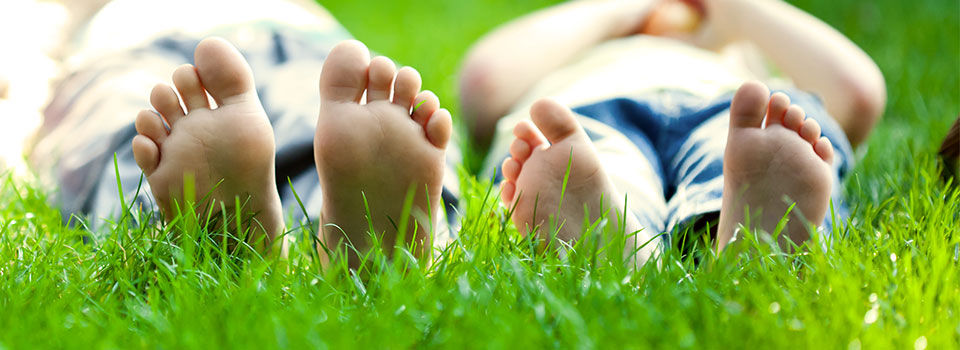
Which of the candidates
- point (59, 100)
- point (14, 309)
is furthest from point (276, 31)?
point (14, 309)

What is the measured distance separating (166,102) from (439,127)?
0.29m

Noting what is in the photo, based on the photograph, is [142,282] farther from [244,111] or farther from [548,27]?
[548,27]

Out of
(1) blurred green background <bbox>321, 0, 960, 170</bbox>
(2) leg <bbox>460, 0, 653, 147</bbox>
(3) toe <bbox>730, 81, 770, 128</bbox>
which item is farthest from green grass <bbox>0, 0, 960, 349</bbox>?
(1) blurred green background <bbox>321, 0, 960, 170</bbox>

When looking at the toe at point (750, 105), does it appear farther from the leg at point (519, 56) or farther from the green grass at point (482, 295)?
the leg at point (519, 56)

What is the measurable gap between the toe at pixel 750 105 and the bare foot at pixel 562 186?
0.56 ft

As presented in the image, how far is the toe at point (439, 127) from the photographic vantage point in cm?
82

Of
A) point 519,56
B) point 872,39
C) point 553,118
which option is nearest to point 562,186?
point 553,118

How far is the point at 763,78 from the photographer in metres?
1.75

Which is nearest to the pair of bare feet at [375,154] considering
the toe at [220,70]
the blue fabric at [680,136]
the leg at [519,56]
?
the toe at [220,70]

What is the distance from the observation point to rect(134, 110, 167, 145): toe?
2.62ft

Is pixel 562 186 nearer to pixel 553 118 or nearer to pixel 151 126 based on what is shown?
pixel 553 118

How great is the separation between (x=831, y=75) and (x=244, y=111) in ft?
3.56

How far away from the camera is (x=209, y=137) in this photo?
2.59ft

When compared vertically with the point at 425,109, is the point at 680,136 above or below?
below
